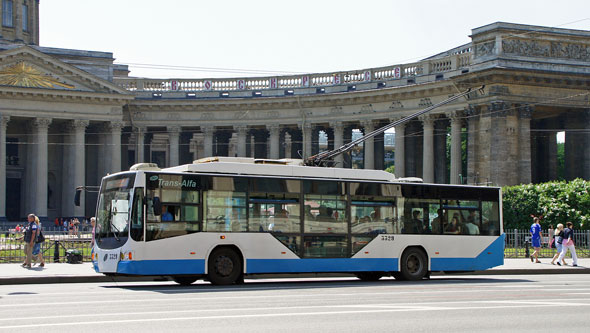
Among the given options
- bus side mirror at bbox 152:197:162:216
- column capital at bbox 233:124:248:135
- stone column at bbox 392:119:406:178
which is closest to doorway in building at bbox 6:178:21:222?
column capital at bbox 233:124:248:135

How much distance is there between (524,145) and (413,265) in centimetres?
3129

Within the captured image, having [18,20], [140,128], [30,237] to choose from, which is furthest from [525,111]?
[18,20]

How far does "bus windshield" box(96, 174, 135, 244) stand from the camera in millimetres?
26516

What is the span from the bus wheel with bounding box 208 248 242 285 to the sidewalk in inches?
168

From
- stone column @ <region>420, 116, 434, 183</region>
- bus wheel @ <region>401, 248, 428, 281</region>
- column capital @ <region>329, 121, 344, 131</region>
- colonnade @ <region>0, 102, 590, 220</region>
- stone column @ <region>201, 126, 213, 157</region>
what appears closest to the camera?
bus wheel @ <region>401, 248, 428, 281</region>

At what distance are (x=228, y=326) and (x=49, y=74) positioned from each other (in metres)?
60.4

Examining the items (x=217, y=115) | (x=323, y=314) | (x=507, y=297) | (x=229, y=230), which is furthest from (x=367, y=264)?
(x=217, y=115)

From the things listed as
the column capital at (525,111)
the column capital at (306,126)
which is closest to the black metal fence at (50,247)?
the column capital at (525,111)

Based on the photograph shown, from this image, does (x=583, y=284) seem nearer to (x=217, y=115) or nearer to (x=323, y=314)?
(x=323, y=314)

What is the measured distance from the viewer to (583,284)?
28062 millimetres

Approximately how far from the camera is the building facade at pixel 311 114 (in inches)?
2319

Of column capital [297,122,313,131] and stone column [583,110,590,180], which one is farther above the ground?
column capital [297,122,313,131]

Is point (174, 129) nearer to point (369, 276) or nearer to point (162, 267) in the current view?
point (369, 276)

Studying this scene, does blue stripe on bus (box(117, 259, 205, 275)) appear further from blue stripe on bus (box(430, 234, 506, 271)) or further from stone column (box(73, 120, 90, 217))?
stone column (box(73, 120, 90, 217))
